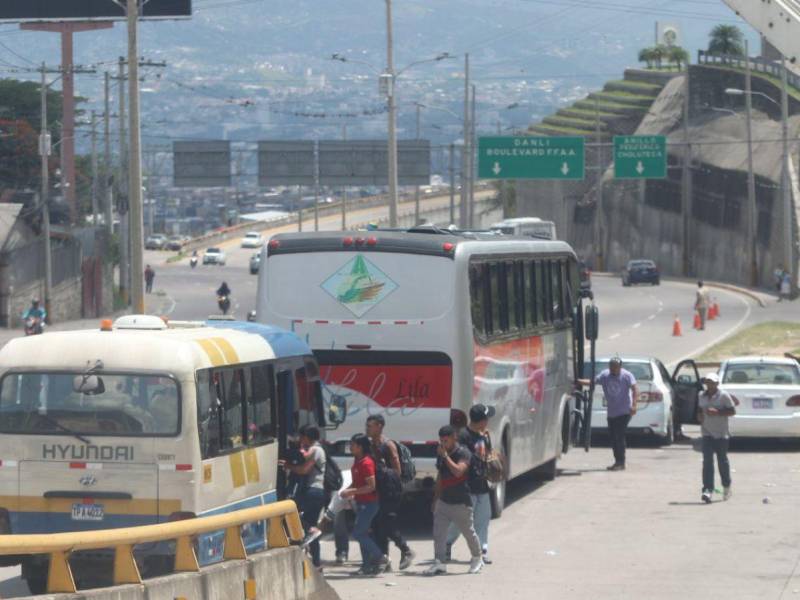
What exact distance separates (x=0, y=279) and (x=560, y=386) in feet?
144

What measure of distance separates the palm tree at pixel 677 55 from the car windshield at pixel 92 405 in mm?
139593

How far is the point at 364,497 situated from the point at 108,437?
107 inches

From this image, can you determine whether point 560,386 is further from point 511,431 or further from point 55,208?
point 55,208

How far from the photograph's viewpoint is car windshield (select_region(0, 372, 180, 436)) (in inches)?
516

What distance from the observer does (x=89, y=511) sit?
1308cm

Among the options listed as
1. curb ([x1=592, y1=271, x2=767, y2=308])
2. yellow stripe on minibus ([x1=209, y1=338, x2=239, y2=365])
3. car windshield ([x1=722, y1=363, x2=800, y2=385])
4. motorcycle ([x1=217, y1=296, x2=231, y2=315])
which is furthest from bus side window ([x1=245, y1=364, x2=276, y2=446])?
curb ([x1=592, y1=271, x2=767, y2=308])

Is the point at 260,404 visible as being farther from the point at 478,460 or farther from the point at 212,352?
the point at 478,460

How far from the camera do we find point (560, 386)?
22859 millimetres

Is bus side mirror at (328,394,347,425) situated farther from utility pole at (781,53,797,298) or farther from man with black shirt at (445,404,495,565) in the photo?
utility pole at (781,53,797,298)

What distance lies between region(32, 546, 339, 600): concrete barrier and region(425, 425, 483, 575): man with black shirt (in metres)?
1.98

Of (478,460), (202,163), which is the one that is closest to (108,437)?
(478,460)

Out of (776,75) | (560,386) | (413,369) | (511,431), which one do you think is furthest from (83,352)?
(776,75)

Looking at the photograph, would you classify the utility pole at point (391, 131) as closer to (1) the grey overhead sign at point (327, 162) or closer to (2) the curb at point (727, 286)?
(1) the grey overhead sign at point (327, 162)

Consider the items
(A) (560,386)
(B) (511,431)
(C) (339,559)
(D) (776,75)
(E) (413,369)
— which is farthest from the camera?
(D) (776,75)
